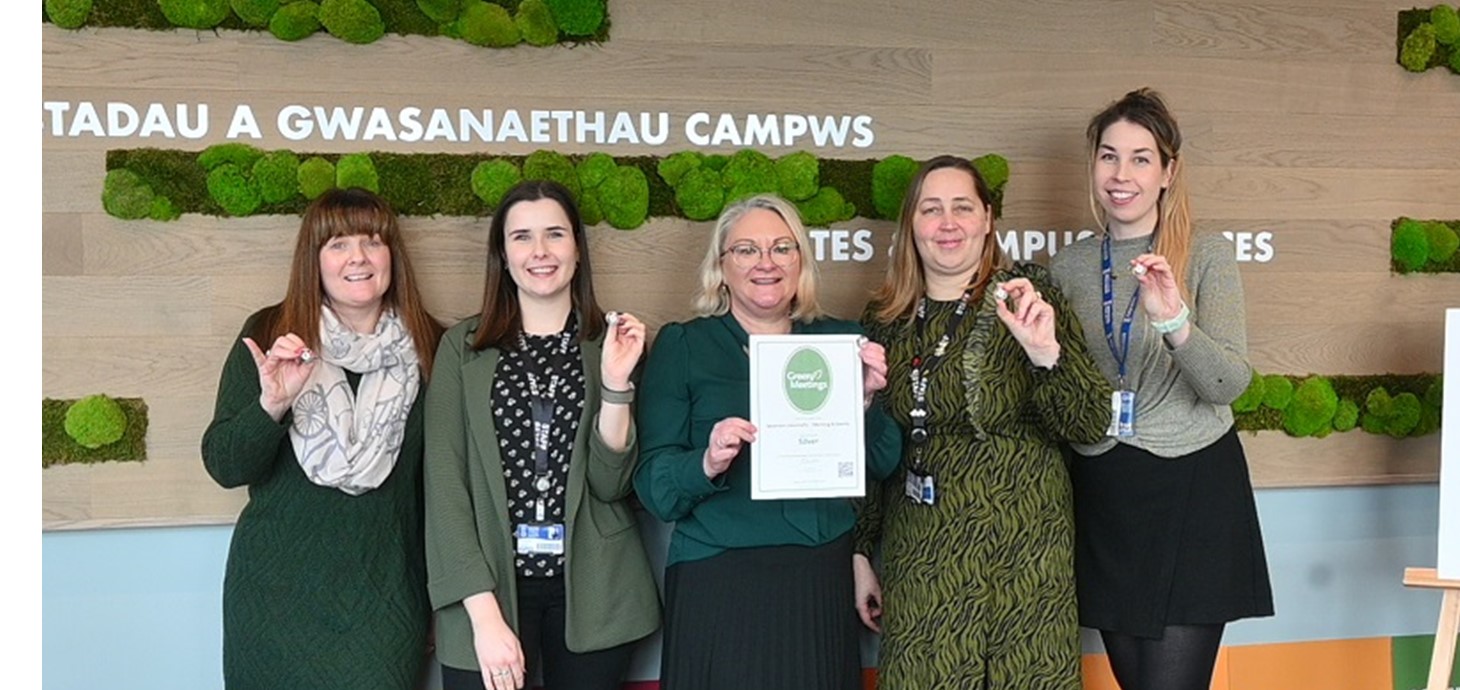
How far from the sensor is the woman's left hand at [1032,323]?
98.0 inches

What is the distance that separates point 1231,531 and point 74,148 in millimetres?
2673

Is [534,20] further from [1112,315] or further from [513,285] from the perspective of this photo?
[1112,315]

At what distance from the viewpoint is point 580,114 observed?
3068mm

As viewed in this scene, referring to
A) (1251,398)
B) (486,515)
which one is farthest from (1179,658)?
(486,515)

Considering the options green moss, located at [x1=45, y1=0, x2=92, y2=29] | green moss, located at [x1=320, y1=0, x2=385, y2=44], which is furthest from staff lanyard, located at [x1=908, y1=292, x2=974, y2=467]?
green moss, located at [x1=45, y1=0, x2=92, y2=29]

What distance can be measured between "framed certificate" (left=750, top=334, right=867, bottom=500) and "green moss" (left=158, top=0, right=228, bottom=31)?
4.78ft

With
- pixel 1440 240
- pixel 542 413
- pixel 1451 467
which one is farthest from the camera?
pixel 1440 240

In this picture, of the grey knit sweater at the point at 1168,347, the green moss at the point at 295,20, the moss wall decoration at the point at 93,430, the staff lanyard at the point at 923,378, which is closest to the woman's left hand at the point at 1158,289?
the grey knit sweater at the point at 1168,347

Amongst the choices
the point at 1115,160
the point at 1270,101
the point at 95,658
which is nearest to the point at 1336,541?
the point at 1270,101

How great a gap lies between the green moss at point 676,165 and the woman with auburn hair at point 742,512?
0.42m

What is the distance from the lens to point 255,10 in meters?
2.89

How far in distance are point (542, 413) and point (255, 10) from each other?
1152 mm

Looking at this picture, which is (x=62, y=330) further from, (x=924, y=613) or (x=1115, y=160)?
(x=1115, y=160)

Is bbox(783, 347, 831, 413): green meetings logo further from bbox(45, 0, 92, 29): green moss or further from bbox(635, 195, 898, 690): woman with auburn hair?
bbox(45, 0, 92, 29): green moss
